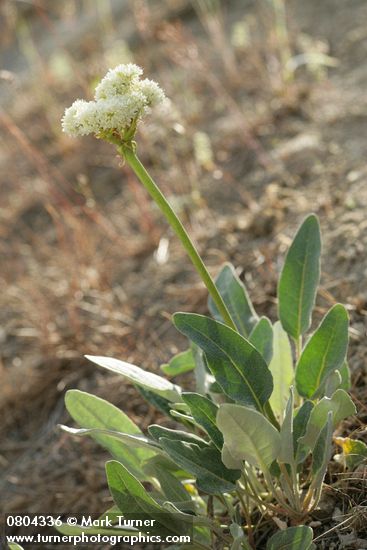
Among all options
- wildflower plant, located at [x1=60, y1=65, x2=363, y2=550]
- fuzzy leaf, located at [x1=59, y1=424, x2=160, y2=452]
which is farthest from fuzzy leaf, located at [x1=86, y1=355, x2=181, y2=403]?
fuzzy leaf, located at [x1=59, y1=424, x2=160, y2=452]

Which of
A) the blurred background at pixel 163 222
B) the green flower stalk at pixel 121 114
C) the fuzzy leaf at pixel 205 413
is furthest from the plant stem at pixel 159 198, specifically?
the blurred background at pixel 163 222

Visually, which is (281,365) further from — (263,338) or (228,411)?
(228,411)

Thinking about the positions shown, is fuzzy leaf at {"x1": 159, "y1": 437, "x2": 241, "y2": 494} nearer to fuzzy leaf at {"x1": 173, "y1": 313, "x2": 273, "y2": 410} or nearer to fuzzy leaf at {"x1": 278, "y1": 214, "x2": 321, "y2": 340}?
fuzzy leaf at {"x1": 173, "y1": 313, "x2": 273, "y2": 410}

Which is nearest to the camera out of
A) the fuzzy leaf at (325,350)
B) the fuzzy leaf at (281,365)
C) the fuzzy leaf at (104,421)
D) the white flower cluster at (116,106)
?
the white flower cluster at (116,106)

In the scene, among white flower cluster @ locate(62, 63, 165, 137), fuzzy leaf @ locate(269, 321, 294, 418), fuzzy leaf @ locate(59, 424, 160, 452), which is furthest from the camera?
fuzzy leaf @ locate(269, 321, 294, 418)

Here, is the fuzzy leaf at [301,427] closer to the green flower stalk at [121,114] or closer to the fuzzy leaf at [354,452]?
the fuzzy leaf at [354,452]

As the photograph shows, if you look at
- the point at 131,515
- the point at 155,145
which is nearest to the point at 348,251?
the point at 131,515
